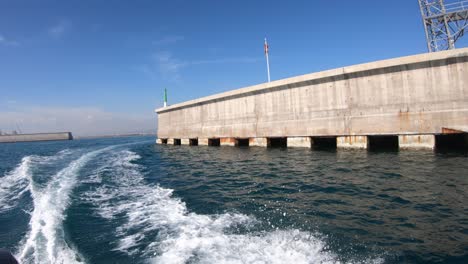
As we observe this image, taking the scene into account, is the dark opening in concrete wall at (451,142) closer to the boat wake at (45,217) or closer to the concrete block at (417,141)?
the concrete block at (417,141)

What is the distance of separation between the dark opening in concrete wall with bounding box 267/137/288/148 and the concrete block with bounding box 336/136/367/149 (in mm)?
5405

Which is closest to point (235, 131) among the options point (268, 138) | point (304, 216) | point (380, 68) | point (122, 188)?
point (268, 138)

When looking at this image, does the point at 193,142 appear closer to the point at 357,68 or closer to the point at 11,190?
the point at 11,190

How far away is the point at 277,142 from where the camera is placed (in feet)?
69.7

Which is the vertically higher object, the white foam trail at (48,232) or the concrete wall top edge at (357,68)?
the concrete wall top edge at (357,68)

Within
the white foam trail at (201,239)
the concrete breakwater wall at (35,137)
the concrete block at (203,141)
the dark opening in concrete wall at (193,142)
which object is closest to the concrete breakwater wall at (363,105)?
the concrete block at (203,141)

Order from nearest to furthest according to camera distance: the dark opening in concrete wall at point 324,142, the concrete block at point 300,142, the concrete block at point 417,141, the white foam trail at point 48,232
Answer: the white foam trail at point 48,232, the concrete block at point 417,141, the concrete block at point 300,142, the dark opening in concrete wall at point 324,142

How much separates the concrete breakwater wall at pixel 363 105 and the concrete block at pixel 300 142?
0.07 metres

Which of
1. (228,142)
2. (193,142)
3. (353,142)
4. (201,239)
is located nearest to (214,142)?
(228,142)

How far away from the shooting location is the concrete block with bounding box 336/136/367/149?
48.7 ft

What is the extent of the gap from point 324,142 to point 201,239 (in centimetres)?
1640

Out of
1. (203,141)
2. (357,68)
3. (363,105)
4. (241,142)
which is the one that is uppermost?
(357,68)

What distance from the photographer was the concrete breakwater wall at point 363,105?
12.2 m

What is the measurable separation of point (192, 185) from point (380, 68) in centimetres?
1290
